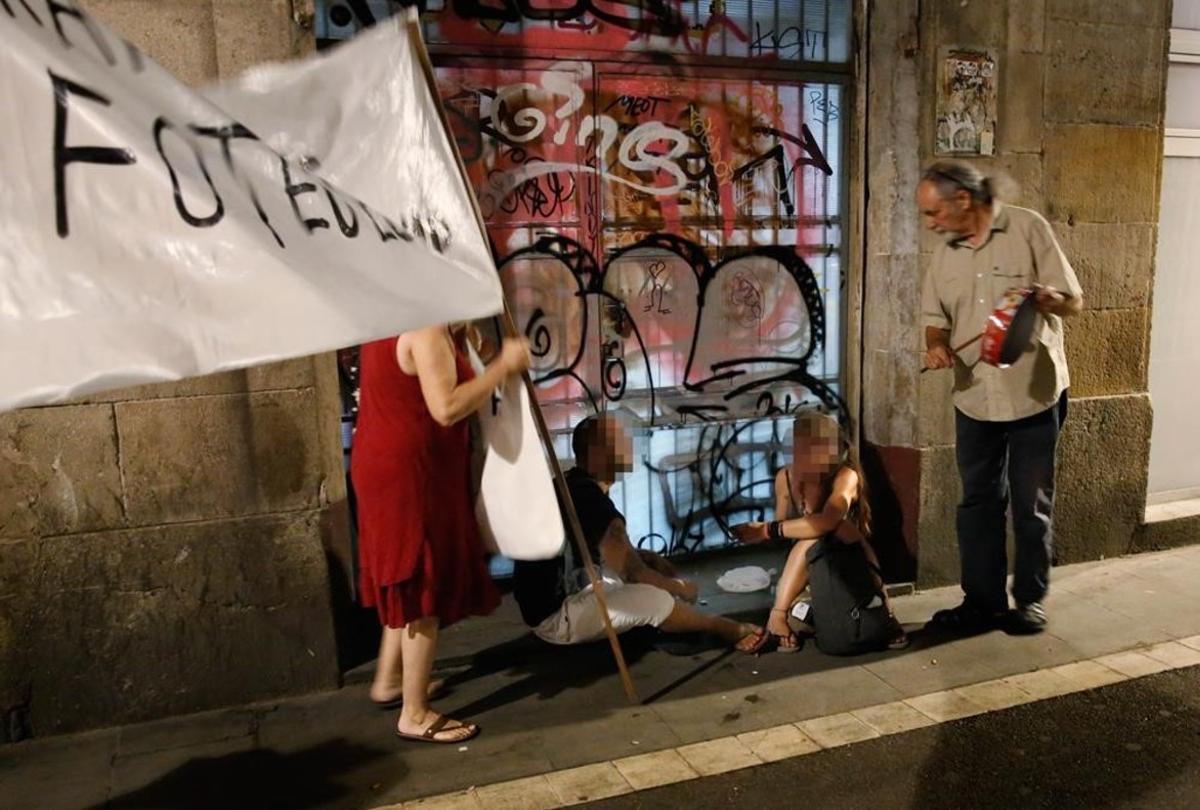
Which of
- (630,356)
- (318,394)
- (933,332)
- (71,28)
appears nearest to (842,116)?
(933,332)

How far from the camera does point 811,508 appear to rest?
455 cm

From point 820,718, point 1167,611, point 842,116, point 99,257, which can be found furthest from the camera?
point 842,116

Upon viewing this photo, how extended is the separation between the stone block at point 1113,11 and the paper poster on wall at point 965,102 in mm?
559

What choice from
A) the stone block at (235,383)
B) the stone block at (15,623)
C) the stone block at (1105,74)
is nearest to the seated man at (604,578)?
the stone block at (235,383)

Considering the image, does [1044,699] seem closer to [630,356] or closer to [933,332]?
[933,332]

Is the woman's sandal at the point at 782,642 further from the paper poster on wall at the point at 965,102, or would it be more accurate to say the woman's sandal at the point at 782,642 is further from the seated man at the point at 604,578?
the paper poster on wall at the point at 965,102

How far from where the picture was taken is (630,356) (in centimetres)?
529

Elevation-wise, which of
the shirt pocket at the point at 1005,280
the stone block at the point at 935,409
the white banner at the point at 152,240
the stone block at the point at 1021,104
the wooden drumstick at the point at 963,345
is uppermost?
the stone block at the point at 1021,104

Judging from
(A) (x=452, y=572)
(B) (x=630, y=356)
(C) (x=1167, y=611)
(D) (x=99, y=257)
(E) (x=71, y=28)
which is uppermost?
(E) (x=71, y=28)

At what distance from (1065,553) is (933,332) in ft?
6.36

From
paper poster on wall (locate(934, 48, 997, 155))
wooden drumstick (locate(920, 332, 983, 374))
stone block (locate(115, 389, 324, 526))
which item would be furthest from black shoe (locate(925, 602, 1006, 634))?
stone block (locate(115, 389, 324, 526))

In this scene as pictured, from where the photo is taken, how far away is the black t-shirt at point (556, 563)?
4301mm

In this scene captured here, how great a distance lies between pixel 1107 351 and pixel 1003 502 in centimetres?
149

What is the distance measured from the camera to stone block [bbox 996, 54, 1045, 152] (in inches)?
206
